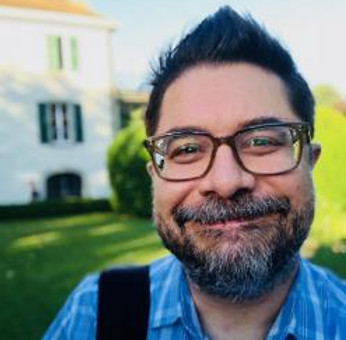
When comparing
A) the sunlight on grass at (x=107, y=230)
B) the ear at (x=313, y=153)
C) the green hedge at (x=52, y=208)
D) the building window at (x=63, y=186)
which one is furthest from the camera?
the building window at (x=63, y=186)

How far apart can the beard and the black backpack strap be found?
26 centimetres

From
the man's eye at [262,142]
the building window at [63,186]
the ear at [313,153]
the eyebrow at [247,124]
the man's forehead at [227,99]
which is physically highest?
the man's forehead at [227,99]

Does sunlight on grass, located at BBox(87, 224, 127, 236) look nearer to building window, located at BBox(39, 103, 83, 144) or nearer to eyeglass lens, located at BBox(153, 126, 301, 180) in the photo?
building window, located at BBox(39, 103, 83, 144)

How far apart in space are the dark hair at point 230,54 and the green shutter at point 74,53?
18732 millimetres

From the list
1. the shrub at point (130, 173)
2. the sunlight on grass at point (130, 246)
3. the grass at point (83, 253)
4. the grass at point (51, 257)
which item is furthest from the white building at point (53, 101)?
the sunlight on grass at point (130, 246)

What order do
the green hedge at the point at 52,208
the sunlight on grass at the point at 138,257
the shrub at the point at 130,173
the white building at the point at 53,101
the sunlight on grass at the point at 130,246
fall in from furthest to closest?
the white building at the point at 53,101 → the green hedge at the point at 52,208 → the shrub at the point at 130,173 → the sunlight on grass at the point at 130,246 → the sunlight on grass at the point at 138,257

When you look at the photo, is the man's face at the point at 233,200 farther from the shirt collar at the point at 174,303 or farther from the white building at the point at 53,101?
the white building at the point at 53,101

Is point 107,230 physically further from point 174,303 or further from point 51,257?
point 174,303

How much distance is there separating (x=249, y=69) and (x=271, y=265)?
62 centimetres

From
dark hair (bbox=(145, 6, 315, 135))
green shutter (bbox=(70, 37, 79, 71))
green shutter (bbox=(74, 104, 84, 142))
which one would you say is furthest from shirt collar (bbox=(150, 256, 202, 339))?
green shutter (bbox=(70, 37, 79, 71))

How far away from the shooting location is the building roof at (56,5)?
1922 centimetres

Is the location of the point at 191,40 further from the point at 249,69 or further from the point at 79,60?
the point at 79,60

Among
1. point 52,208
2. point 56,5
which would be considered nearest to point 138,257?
point 52,208

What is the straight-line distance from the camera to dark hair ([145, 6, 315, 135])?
1.63m
